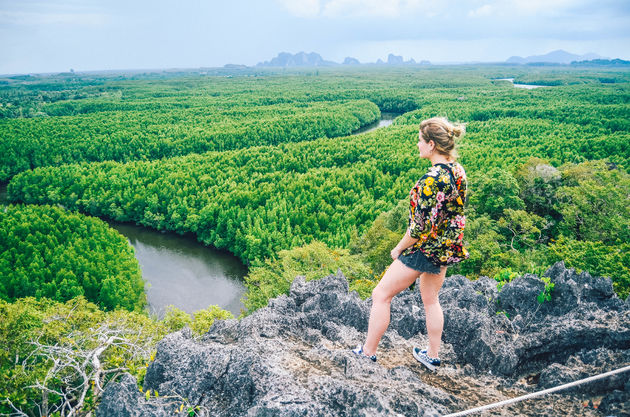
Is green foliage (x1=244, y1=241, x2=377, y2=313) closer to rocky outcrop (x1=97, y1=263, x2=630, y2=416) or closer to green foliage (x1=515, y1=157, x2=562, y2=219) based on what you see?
rocky outcrop (x1=97, y1=263, x2=630, y2=416)

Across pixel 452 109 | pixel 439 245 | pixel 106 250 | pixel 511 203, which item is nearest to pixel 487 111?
pixel 452 109

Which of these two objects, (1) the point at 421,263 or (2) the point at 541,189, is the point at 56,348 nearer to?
(1) the point at 421,263

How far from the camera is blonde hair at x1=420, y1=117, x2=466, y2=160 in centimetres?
494

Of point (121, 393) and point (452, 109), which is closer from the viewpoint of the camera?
point (121, 393)

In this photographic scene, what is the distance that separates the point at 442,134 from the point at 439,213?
105cm

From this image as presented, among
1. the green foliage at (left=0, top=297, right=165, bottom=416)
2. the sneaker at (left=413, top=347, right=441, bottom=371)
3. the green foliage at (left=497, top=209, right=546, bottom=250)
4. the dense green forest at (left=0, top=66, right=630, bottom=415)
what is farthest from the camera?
the green foliage at (left=497, top=209, right=546, bottom=250)

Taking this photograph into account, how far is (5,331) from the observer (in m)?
11.2

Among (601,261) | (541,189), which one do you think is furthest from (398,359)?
(541,189)

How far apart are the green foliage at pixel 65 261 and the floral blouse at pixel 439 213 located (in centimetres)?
2164

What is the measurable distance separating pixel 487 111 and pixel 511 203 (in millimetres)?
78547

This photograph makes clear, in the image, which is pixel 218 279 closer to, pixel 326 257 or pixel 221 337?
pixel 326 257

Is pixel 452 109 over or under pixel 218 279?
over

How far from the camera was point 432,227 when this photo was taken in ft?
16.5

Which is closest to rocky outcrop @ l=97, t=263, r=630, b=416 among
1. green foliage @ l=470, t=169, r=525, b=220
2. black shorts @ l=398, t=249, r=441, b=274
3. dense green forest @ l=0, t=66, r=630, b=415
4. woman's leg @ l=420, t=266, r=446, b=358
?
woman's leg @ l=420, t=266, r=446, b=358
